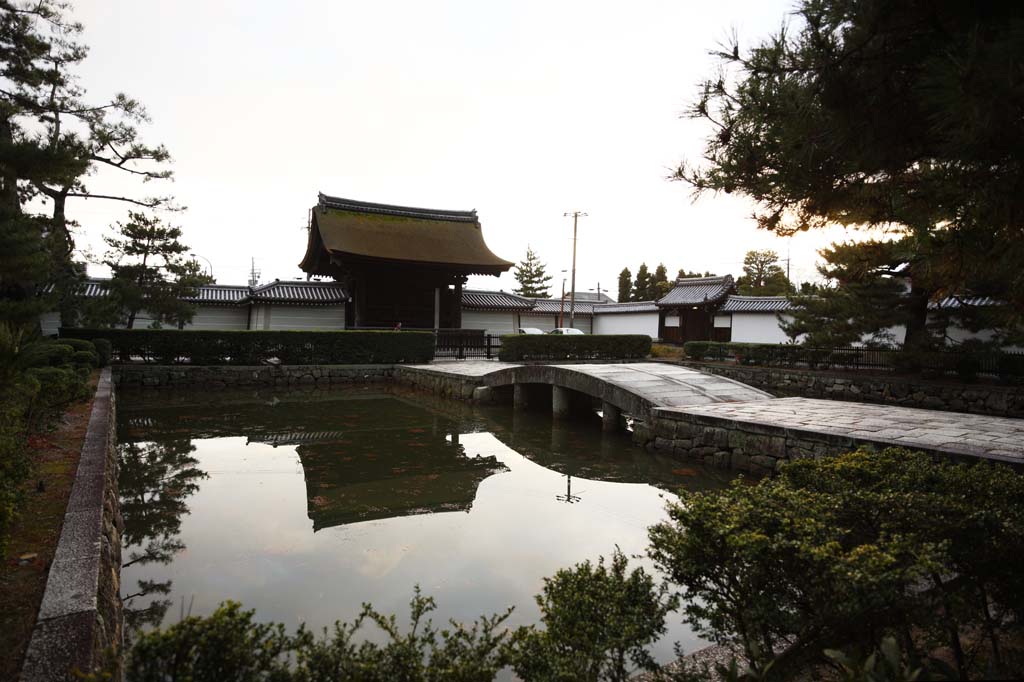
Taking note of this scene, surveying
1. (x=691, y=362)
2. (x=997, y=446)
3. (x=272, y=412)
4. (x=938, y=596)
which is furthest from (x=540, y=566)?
(x=691, y=362)

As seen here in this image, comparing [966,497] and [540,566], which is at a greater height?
[966,497]

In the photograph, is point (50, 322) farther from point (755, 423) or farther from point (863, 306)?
point (863, 306)

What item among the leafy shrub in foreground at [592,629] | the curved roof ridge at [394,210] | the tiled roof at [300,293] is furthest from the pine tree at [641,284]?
the leafy shrub in foreground at [592,629]

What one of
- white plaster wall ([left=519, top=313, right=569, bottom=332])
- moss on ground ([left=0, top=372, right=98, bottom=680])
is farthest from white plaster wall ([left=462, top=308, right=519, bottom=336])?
moss on ground ([left=0, top=372, right=98, bottom=680])

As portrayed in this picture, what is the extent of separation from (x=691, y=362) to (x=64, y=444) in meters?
19.2

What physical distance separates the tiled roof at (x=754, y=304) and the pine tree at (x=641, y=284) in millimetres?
22782

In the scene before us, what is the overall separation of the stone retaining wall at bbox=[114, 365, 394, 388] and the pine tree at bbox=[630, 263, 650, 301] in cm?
3806

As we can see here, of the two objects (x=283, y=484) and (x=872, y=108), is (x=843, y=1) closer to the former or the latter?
(x=872, y=108)

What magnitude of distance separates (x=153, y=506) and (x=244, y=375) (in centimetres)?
1203

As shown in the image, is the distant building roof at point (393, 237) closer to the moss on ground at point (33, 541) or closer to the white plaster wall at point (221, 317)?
the white plaster wall at point (221, 317)

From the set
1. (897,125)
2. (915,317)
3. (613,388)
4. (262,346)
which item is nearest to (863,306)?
(915,317)

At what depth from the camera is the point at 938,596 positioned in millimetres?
2260

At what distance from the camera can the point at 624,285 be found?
55.0 metres

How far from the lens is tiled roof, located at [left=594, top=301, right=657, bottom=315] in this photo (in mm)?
33625
